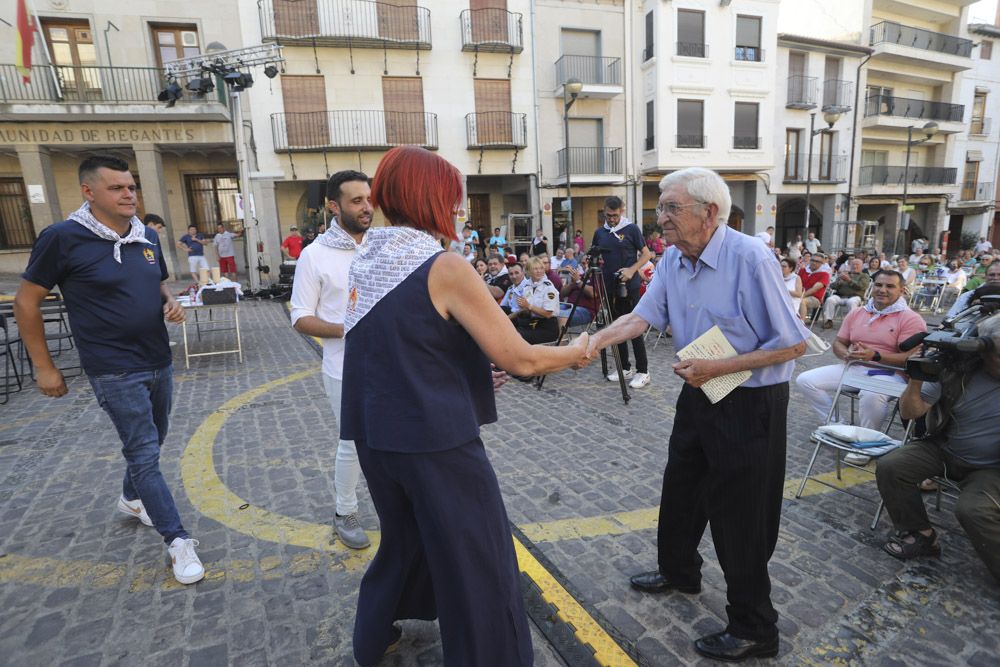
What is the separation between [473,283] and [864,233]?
32.0 m

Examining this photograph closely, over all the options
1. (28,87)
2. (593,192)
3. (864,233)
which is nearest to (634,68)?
(593,192)

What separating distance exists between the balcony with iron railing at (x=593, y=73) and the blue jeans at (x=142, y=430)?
68.1 ft

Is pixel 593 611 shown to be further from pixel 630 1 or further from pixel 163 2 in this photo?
pixel 630 1

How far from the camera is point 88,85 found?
52.8ft

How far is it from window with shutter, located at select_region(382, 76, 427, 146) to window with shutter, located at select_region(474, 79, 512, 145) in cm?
212

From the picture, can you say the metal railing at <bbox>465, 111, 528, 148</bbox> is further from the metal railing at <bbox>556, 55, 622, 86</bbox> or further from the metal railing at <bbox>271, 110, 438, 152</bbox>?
the metal railing at <bbox>556, 55, 622, 86</bbox>

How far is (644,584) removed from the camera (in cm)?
256

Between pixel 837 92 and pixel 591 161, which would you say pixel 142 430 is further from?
pixel 837 92

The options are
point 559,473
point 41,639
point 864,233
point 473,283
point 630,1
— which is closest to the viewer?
point 473,283

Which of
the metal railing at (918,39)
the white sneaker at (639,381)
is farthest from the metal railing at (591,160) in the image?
the white sneaker at (639,381)

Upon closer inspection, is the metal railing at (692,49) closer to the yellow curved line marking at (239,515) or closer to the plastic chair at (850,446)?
the plastic chair at (850,446)

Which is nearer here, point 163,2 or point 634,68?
point 163,2

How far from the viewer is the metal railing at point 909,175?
26281mm

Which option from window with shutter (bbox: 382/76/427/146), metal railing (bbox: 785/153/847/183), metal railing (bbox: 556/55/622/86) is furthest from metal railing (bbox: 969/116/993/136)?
window with shutter (bbox: 382/76/427/146)
